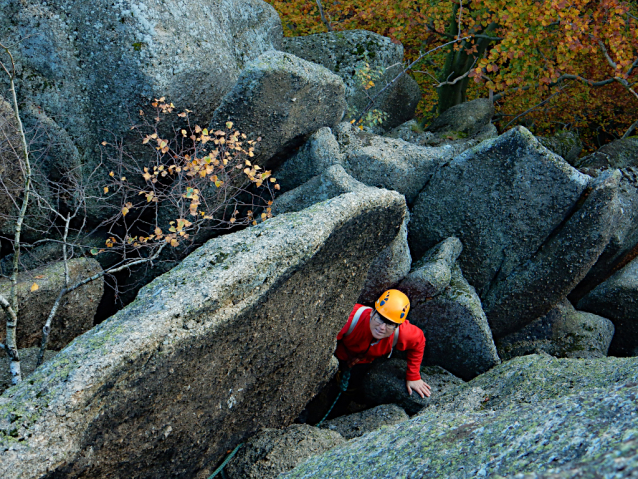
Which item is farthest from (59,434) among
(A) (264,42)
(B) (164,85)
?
(A) (264,42)

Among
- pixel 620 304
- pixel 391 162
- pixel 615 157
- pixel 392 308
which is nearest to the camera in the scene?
pixel 392 308

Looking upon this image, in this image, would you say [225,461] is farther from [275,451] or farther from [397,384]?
[397,384]

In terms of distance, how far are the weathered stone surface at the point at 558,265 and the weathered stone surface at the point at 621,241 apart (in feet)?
1.91

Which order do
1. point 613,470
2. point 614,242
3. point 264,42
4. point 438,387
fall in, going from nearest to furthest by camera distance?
1. point 613,470
2. point 438,387
3. point 614,242
4. point 264,42

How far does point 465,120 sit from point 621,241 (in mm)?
4386

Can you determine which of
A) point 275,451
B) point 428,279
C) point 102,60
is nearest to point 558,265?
point 428,279

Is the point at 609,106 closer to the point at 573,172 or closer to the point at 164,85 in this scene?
the point at 573,172

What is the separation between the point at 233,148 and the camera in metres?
7.46

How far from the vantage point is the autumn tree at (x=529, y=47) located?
10.8m

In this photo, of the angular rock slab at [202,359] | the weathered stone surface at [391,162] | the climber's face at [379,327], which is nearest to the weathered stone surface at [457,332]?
the climber's face at [379,327]

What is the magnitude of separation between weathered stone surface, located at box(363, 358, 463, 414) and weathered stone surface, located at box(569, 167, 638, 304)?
372 cm

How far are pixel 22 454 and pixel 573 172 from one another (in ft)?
25.7

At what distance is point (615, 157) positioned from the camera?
10023 mm

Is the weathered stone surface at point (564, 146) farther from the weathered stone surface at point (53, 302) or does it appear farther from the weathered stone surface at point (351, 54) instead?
the weathered stone surface at point (53, 302)
